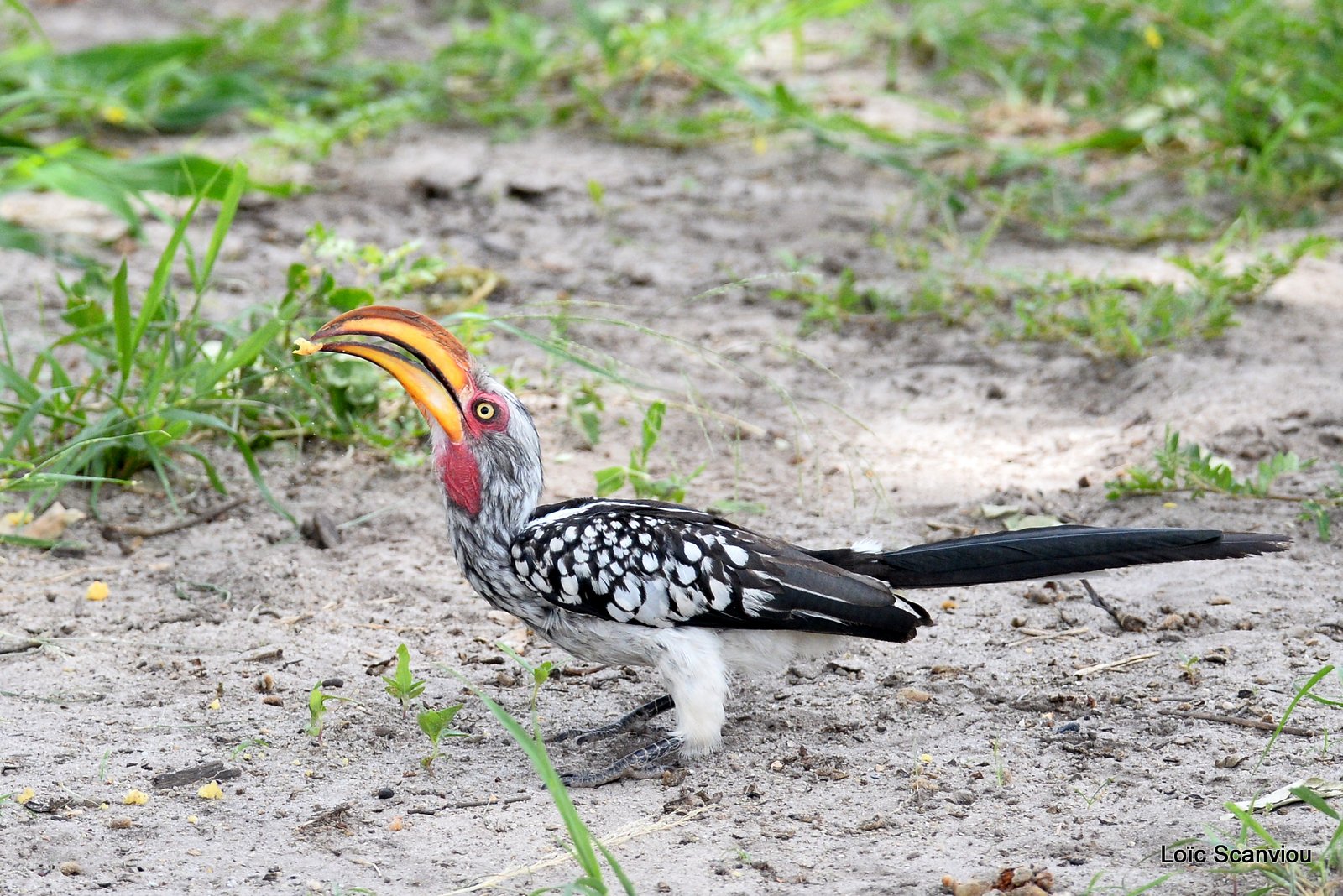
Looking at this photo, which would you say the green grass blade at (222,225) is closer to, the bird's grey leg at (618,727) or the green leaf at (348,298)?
the green leaf at (348,298)

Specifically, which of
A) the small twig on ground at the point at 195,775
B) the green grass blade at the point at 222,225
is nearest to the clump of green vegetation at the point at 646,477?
the green grass blade at the point at 222,225

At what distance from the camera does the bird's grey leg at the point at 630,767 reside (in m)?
2.88

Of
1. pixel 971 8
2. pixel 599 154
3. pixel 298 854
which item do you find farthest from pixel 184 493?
pixel 971 8

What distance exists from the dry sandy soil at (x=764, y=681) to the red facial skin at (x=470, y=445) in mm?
502

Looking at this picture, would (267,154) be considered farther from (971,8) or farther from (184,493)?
(971,8)

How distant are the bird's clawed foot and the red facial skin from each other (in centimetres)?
54

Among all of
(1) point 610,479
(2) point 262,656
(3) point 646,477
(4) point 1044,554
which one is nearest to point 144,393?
(2) point 262,656

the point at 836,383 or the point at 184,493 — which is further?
the point at 836,383

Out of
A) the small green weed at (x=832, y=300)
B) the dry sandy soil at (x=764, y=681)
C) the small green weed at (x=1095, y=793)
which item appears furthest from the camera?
the small green weed at (x=832, y=300)

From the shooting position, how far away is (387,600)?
11.7 ft

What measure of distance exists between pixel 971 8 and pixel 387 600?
18.9 feet

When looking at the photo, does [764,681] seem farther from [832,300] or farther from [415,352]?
[832,300]

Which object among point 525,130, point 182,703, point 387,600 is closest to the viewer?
point 182,703
